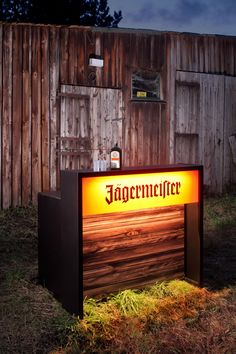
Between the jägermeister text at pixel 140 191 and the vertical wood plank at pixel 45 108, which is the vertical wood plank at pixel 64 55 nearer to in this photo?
the vertical wood plank at pixel 45 108

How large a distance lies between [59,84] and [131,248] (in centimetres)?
528

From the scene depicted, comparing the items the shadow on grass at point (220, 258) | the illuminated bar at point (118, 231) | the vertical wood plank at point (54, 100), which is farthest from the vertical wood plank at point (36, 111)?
the illuminated bar at point (118, 231)

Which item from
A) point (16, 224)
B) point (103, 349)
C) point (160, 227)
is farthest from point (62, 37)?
point (103, 349)

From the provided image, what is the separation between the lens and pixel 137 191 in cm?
438

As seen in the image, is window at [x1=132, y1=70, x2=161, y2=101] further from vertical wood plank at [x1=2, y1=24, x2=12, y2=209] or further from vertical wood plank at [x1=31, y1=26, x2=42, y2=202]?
vertical wood plank at [x1=2, y1=24, x2=12, y2=209]

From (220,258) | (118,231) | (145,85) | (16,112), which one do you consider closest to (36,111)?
(16,112)

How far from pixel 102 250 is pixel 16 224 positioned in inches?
150

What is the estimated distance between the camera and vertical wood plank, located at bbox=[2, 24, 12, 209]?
27.9 feet

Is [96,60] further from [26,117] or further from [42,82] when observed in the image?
[26,117]

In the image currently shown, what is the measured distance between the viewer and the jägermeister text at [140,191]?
13.8 ft

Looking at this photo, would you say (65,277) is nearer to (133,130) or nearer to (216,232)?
(216,232)

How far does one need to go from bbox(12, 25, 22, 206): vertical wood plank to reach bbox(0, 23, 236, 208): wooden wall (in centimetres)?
2

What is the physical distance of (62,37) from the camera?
8.98 m

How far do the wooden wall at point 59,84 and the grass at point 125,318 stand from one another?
3.26 metres
